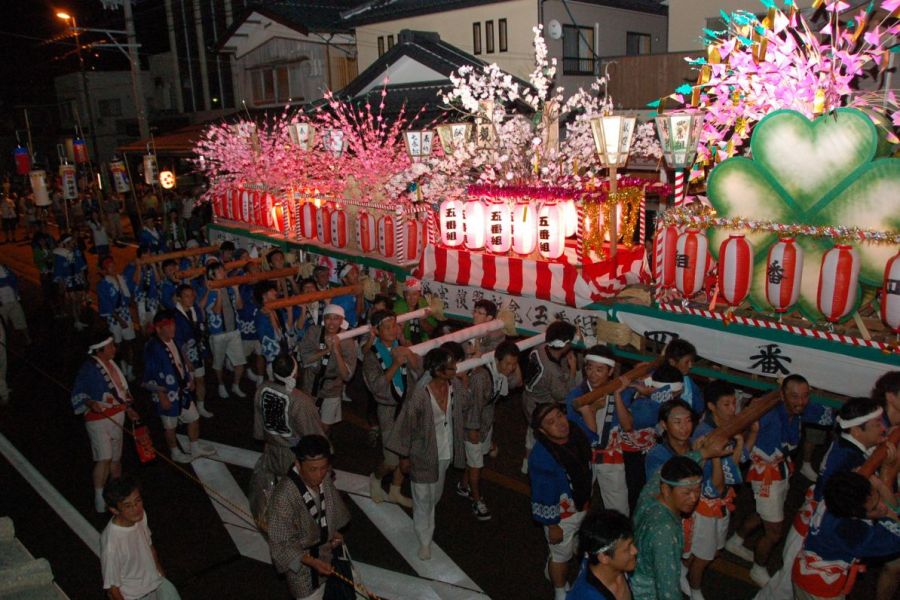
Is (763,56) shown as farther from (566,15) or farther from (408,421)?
(566,15)

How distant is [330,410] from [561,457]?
13.6 feet

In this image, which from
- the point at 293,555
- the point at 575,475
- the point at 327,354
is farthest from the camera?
the point at 327,354

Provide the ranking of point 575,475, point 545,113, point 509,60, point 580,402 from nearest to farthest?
1. point 575,475
2. point 580,402
3. point 545,113
4. point 509,60

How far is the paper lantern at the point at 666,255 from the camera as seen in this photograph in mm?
8031

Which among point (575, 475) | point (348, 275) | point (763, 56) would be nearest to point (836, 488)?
point (575, 475)

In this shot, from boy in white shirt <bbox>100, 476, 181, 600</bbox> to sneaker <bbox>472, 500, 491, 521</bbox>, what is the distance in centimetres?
326

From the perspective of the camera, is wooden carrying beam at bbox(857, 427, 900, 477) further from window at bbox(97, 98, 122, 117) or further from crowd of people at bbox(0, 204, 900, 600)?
window at bbox(97, 98, 122, 117)

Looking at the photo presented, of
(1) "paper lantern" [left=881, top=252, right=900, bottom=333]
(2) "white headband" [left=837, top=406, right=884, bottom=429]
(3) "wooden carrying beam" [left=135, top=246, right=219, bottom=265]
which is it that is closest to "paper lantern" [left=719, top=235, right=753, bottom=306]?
(1) "paper lantern" [left=881, top=252, right=900, bottom=333]

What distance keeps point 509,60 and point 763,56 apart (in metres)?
12.8

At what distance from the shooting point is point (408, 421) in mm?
6094

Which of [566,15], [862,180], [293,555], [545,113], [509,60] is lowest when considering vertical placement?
[293,555]

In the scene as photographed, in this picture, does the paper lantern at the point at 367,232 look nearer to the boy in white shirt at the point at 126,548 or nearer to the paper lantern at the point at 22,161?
the boy in white shirt at the point at 126,548

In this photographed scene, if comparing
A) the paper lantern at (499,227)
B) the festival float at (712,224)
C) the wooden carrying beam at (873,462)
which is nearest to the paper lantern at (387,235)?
the festival float at (712,224)

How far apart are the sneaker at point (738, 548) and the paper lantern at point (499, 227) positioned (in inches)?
212
